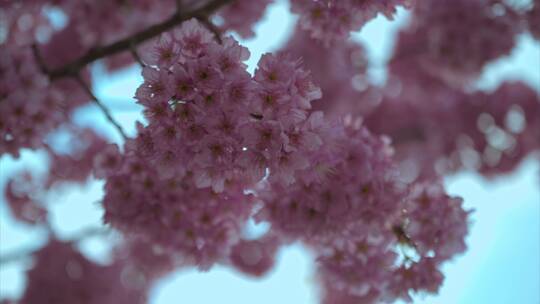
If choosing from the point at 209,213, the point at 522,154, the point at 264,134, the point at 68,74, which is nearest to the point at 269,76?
the point at 264,134

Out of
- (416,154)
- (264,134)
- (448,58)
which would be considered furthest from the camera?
(416,154)

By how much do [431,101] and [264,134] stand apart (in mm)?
5869

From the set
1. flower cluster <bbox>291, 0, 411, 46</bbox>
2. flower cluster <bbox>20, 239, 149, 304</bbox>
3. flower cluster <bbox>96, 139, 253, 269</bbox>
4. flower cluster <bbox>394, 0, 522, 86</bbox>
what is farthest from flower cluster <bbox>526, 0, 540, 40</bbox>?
flower cluster <bbox>20, 239, 149, 304</bbox>

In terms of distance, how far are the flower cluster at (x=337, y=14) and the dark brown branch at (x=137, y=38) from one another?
0.44 metres

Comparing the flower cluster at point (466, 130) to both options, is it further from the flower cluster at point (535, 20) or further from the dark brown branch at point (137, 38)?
the dark brown branch at point (137, 38)

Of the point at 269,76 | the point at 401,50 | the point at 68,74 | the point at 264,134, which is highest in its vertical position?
the point at 401,50

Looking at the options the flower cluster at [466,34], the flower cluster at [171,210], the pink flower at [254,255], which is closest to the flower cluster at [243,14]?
the flower cluster at [171,210]

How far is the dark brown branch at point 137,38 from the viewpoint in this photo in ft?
9.33

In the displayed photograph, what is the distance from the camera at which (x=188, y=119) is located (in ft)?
6.93

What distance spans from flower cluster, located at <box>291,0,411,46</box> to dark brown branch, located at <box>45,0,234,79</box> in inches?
17.5

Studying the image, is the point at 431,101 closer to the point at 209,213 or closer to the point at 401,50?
the point at 401,50

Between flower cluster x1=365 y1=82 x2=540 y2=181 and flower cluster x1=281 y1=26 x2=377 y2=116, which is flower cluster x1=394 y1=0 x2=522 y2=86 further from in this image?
flower cluster x1=281 y1=26 x2=377 y2=116

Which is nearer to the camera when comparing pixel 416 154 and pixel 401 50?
pixel 416 154

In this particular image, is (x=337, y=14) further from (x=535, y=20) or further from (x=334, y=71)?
(x=334, y=71)
